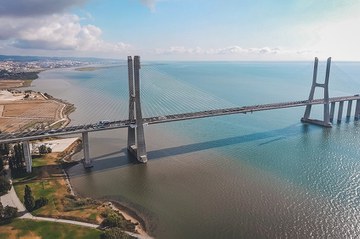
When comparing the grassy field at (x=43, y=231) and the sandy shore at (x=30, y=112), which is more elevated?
the sandy shore at (x=30, y=112)

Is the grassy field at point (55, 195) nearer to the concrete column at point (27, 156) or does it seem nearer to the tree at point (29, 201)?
the tree at point (29, 201)

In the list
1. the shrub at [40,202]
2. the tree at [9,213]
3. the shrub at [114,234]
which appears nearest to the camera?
the shrub at [114,234]

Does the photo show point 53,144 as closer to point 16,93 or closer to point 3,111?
point 3,111

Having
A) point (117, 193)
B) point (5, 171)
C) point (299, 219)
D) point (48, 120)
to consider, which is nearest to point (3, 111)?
point (48, 120)

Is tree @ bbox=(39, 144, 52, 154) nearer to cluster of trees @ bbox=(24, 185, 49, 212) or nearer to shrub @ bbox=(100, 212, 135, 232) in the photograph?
cluster of trees @ bbox=(24, 185, 49, 212)

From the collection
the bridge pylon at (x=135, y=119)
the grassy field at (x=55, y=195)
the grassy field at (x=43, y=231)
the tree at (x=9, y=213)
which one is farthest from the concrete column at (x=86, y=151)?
the grassy field at (x=43, y=231)

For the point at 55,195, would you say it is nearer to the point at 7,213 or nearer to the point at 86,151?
the point at 7,213

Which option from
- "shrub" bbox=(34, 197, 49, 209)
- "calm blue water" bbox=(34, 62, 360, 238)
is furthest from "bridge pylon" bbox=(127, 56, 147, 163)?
"shrub" bbox=(34, 197, 49, 209)
